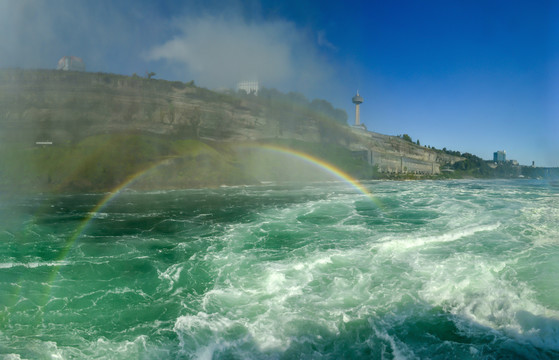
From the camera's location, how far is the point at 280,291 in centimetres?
991

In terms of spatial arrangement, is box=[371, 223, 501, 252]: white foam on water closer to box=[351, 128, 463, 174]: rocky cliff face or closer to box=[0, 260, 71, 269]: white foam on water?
box=[0, 260, 71, 269]: white foam on water

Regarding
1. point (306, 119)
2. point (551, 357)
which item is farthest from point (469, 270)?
point (306, 119)

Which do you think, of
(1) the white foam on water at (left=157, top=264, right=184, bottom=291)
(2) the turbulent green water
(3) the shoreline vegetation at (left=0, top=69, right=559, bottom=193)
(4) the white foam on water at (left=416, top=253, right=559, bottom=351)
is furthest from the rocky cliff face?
(1) the white foam on water at (left=157, top=264, right=184, bottom=291)

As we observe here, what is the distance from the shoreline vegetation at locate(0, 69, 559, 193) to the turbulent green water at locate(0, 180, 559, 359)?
88.8 ft

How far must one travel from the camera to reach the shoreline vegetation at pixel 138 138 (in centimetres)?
4397

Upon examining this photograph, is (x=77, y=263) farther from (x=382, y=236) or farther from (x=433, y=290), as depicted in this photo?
(x=382, y=236)

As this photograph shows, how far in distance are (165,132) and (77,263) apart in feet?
191

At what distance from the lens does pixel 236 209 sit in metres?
28.1

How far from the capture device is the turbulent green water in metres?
7.02

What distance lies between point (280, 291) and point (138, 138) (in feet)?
181

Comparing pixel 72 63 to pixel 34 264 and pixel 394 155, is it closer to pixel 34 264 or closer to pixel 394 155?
pixel 34 264

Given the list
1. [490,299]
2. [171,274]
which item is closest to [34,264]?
[171,274]

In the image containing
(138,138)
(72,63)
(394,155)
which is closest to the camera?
(138,138)

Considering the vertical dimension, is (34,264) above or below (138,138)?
below
